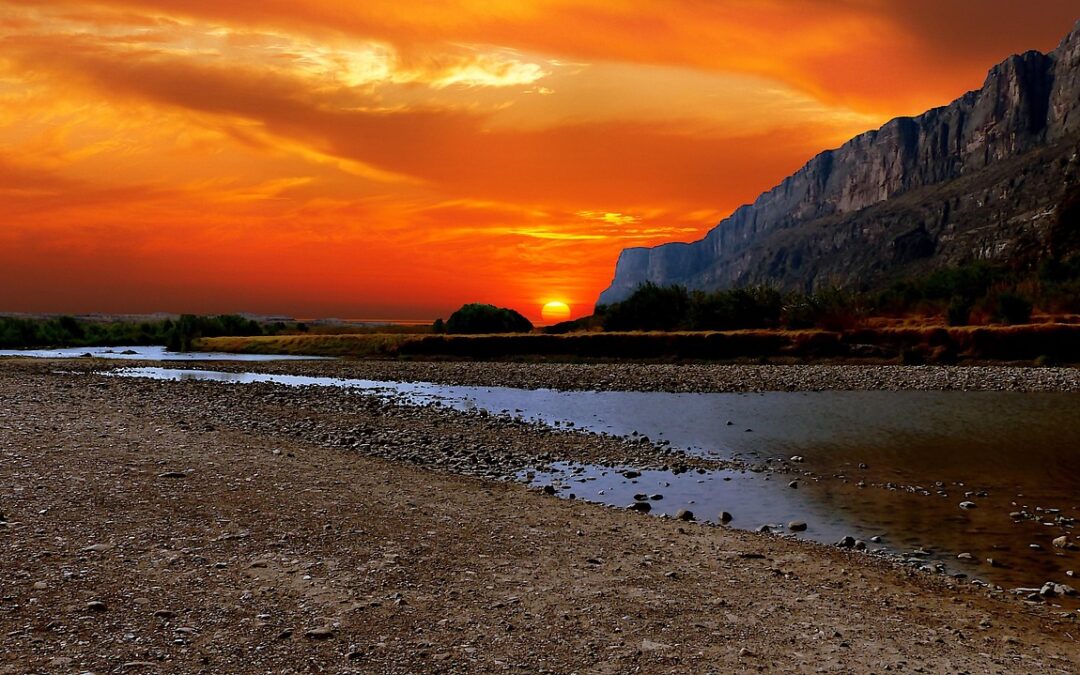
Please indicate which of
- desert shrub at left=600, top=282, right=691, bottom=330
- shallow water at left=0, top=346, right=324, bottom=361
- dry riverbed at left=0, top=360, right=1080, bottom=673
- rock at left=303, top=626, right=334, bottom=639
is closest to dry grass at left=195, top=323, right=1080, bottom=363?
shallow water at left=0, top=346, right=324, bottom=361

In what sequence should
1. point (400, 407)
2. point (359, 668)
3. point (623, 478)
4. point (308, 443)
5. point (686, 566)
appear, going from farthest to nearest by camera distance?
point (400, 407) < point (308, 443) < point (623, 478) < point (686, 566) < point (359, 668)

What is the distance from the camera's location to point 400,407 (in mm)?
26656

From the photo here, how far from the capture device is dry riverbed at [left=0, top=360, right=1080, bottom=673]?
6230 millimetres

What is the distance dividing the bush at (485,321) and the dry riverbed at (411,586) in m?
63.1

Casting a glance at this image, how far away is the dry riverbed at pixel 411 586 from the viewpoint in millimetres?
6230

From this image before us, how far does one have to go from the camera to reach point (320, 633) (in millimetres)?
6492

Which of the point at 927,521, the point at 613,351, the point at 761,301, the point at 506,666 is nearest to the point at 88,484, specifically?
the point at 506,666

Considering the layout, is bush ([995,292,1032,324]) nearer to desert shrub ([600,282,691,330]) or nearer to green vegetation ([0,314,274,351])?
desert shrub ([600,282,691,330])

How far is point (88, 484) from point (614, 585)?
8.77 metres

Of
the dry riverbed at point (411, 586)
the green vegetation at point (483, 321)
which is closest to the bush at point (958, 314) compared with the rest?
the green vegetation at point (483, 321)

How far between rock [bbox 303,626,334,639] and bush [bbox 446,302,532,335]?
2774 inches

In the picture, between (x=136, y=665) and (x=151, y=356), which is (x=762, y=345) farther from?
(x=151, y=356)

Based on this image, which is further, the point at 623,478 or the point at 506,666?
the point at 623,478

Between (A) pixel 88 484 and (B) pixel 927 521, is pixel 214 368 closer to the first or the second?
(A) pixel 88 484
